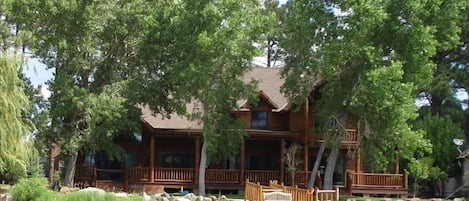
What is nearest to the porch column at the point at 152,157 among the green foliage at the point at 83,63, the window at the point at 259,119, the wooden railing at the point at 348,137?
the green foliage at the point at 83,63

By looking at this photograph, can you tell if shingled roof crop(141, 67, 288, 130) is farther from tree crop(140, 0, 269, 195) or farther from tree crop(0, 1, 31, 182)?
tree crop(0, 1, 31, 182)

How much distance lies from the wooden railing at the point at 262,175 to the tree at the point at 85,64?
6.75m

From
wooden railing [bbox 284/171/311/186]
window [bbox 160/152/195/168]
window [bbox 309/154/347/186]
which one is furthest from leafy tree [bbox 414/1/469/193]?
window [bbox 160/152/195/168]

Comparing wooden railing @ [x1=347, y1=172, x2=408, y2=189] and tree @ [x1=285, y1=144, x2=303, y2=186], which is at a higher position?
tree @ [x1=285, y1=144, x2=303, y2=186]

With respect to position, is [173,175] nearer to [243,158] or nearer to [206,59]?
[243,158]

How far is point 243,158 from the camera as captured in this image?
35.9 m

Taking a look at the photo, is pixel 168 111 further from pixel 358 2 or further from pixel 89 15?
pixel 358 2

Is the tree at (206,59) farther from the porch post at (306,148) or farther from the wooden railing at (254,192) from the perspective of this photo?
the wooden railing at (254,192)

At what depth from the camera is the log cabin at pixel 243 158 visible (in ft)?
117

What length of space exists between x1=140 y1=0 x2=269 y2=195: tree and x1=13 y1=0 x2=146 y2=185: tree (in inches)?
49.3

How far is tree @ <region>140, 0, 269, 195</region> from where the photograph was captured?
102ft

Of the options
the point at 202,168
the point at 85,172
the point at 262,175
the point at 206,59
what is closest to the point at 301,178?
the point at 262,175

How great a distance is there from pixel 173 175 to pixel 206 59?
7290mm

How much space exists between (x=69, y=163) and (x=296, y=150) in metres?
11.4
